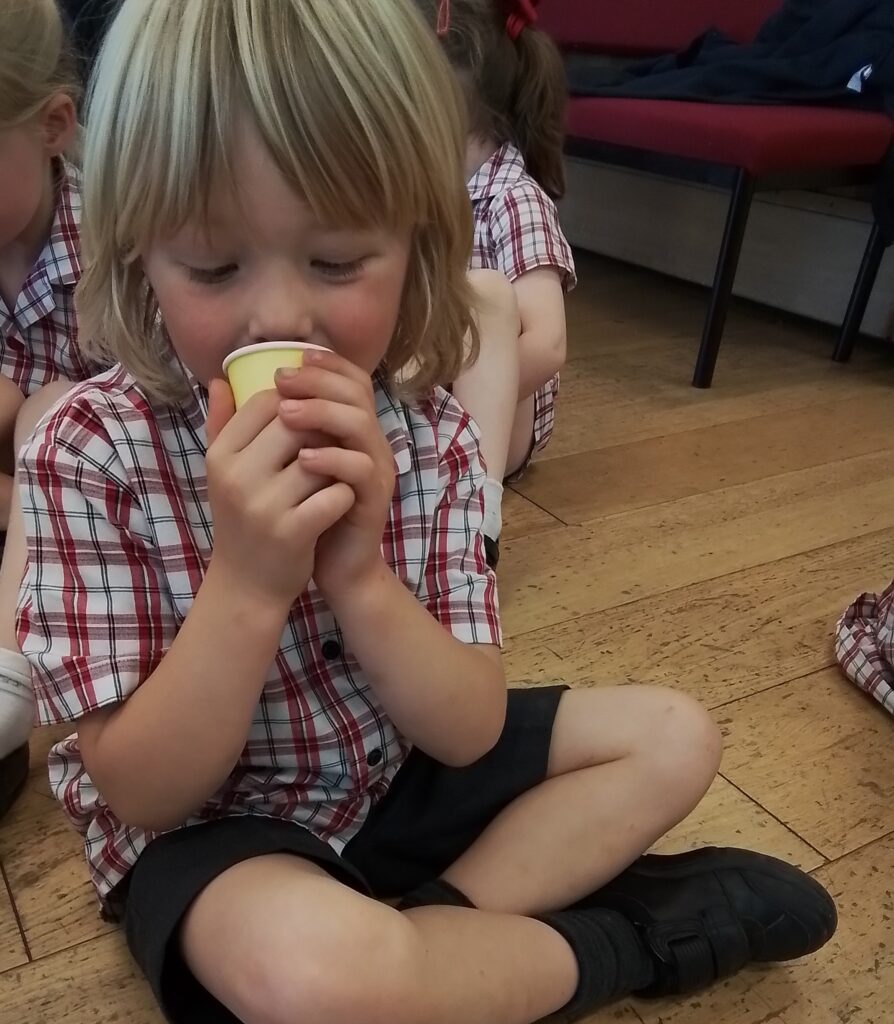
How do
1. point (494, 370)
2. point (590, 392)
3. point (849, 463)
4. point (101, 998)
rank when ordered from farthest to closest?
point (590, 392) < point (849, 463) < point (494, 370) < point (101, 998)

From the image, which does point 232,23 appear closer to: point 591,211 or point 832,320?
point 832,320

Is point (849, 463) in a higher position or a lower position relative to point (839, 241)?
lower

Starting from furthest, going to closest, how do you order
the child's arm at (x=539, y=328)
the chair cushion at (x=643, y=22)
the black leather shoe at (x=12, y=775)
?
the chair cushion at (x=643, y=22) → the child's arm at (x=539, y=328) → the black leather shoe at (x=12, y=775)

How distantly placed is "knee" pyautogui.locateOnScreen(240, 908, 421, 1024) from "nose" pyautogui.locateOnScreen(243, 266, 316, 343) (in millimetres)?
328

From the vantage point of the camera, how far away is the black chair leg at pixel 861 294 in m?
1.91

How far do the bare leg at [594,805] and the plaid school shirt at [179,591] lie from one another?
96mm

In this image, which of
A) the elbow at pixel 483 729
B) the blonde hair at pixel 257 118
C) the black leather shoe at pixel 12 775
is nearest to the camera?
the blonde hair at pixel 257 118

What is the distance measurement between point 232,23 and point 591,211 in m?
2.21

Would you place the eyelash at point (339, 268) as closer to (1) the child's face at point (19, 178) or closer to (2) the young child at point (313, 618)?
(2) the young child at point (313, 618)

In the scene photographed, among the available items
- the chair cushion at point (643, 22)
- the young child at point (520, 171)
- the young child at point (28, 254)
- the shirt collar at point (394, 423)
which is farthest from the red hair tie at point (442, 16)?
the chair cushion at point (643, 22)

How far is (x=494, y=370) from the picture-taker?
→ 1.20 metres

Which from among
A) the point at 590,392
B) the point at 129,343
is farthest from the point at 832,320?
the point at 129,343

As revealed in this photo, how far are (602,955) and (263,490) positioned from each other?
378 mm

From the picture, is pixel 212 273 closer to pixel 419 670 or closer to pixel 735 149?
pixel 419 670
